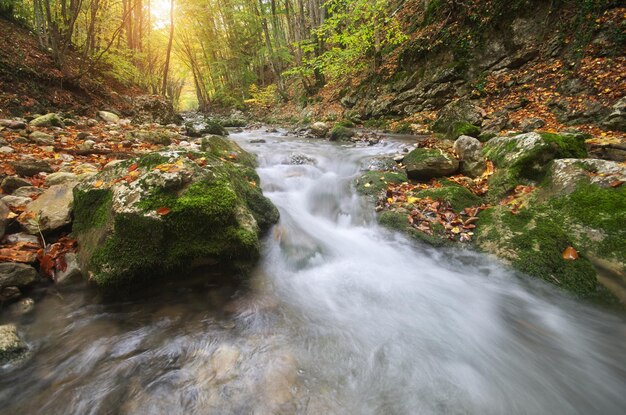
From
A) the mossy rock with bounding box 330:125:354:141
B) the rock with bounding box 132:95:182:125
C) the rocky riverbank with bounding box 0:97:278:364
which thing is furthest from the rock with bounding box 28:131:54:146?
the mossy rock with bounding box 330:125:354:141

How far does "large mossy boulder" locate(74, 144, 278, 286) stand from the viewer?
2693 mm

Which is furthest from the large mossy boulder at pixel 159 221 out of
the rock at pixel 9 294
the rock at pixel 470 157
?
the rock at pixel 470 157

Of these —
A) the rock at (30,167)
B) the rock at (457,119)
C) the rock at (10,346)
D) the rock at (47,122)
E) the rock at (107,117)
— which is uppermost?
the rock at (107,117)

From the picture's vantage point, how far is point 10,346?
2121mm

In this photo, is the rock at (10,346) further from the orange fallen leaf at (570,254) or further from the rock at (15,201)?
the orange fallen leaf at (570,254)

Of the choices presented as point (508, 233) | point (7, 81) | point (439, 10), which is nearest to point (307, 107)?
point (439, 10)

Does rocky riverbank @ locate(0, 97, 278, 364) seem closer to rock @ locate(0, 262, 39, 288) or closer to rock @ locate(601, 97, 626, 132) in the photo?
rock @ locate(0, 262, 39, 288)

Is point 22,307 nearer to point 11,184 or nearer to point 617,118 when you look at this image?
point 11,184

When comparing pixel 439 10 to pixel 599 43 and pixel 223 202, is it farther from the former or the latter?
pixel 223 202

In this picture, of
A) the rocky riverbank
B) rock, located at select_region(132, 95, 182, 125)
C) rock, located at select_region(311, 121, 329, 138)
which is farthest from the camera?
rock, located at select_region(132, 95, 182, 125)

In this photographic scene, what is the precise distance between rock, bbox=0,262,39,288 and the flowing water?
0.76 ft

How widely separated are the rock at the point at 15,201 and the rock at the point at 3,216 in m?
0.17

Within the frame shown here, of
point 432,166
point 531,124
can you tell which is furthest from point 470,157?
point 531,124

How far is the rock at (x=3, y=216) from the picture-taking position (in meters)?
2.90
